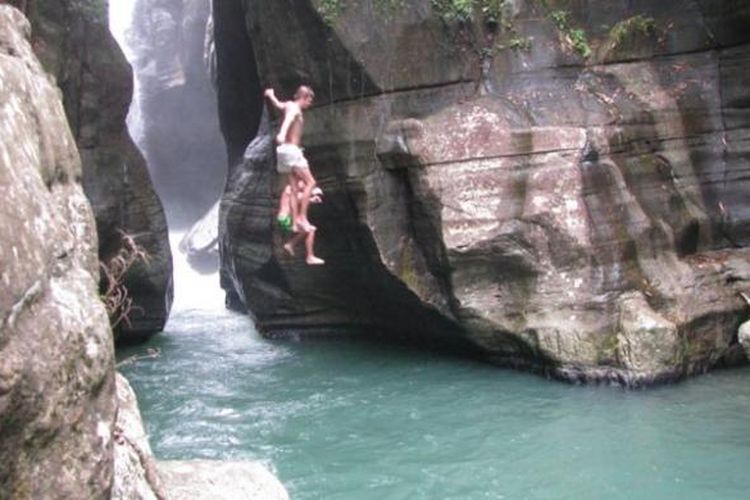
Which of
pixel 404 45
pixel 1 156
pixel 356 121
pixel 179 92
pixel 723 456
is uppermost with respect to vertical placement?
pixel 179 92

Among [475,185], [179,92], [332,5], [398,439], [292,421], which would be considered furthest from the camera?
[179,92]

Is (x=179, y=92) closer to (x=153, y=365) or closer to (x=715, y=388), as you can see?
(x=153, y=365)

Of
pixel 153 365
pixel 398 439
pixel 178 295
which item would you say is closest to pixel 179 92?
pixel 178 295

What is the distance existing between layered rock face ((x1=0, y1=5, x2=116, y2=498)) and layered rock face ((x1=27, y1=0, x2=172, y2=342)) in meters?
10.7

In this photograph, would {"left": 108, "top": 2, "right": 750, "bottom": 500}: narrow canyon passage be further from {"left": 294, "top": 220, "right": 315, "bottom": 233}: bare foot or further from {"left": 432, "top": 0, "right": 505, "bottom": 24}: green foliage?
{"left": 294, "top": 220, "right": 315, "bottom": 233}: bare foot

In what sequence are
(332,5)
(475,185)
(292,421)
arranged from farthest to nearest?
(332,5) → (475,185) → (292,421)

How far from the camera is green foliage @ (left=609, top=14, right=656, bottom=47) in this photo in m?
12.6

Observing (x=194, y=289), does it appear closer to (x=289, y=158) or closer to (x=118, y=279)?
(x=289, y=158)

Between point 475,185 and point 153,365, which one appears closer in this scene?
point 475,185

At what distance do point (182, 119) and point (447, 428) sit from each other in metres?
24.8

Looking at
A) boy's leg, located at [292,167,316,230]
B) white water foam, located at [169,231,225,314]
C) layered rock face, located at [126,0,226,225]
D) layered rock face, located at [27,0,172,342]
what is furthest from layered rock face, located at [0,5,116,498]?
layered rock face, located at [126,0,226,225]

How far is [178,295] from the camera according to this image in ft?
78.4

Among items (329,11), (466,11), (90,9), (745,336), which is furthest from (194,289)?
(745,336)

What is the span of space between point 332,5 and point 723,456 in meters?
8.71
